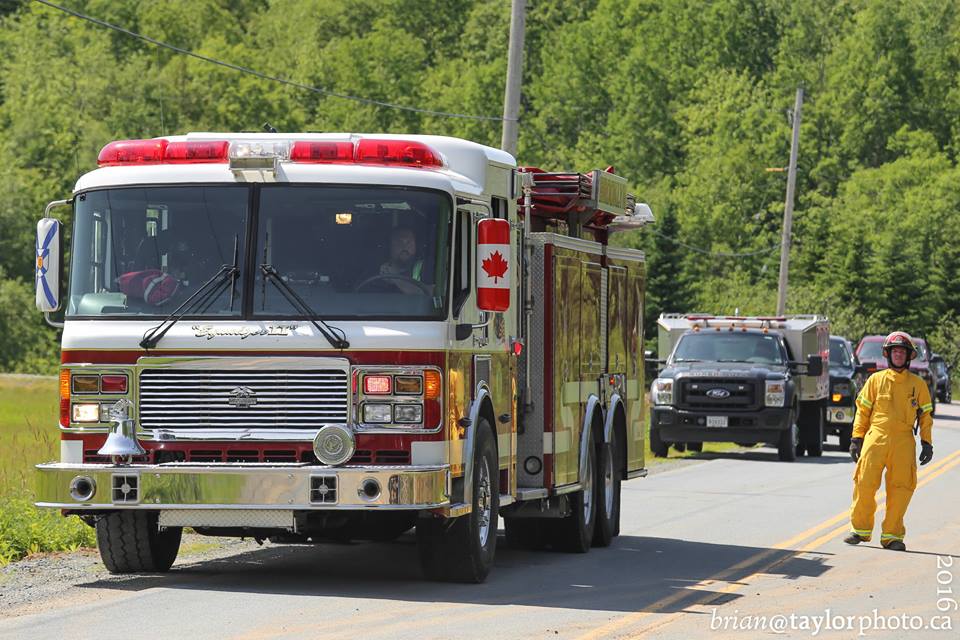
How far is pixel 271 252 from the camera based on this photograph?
11812 millimetres

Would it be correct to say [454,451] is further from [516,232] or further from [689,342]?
[689,342]

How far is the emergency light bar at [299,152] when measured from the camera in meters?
12.0

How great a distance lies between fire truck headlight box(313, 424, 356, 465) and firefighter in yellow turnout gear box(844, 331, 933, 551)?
544cm

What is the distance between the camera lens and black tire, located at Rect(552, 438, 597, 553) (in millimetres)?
15055

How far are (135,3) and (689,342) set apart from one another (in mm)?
88842

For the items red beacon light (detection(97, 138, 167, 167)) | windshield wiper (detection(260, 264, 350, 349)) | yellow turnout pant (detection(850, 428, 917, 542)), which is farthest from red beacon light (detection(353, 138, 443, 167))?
yellow turnout pant (detection(850, 428, 917, 542))

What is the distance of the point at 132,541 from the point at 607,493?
4.90 meters

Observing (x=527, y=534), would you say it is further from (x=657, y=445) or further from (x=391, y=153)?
(x=657, y=445)

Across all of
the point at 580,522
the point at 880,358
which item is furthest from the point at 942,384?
the point at 580,522

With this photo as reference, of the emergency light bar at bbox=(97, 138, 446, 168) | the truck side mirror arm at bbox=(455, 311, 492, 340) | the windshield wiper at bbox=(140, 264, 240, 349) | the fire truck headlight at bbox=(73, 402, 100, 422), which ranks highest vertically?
the emergency light bar at bbox=(97, 138, 446, 168)

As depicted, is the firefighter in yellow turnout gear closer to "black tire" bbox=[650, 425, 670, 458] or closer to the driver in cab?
the driver in cab

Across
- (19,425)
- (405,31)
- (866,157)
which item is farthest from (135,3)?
(19,425)

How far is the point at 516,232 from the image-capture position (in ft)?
44.3

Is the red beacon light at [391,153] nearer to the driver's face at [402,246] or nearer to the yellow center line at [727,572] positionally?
the driver's face at [402,246]
